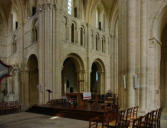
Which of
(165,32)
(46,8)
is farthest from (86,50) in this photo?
(165,32)

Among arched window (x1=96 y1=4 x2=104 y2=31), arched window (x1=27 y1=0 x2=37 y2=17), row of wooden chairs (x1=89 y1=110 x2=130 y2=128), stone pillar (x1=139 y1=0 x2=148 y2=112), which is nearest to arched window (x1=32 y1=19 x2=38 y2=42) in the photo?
arched window (x1=27 y1=0 x2=37 y2=17)

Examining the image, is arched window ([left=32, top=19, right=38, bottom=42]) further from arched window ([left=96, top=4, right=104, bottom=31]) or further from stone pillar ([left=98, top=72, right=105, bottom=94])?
stone pillar ([left=98, top=72, right=105, bottom=94])

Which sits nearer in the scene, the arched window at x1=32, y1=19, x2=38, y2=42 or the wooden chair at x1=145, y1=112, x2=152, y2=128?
the wooden chair at x1=145, y1=112, x2=152, y2=128

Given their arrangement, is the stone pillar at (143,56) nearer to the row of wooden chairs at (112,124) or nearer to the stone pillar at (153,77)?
the stone pillar at (153,77)

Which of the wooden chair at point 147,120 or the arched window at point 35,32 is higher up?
the arched window at point 35,32

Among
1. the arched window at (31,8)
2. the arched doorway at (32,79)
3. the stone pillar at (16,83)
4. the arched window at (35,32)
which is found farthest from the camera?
the stone pillar at (16,83)

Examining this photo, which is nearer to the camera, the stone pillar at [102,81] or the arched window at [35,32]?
the arched window at [35,32]

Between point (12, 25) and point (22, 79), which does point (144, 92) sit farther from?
point (12, 25)

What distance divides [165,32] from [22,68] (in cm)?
1791

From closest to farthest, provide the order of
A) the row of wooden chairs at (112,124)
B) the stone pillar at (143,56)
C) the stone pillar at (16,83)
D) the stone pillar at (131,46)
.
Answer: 1. the row of wooden chairs at (112,124)
2. the stone pillar at (143,56)
3. the stone pillar at (131,46)
4. the stone pillar at (16,83)

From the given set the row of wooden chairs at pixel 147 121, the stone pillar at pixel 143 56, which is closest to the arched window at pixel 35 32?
the stone pillar at pixel 143 56

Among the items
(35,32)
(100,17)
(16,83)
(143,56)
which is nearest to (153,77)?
(143,56)

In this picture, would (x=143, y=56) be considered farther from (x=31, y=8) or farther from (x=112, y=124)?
(x=31, y=8)

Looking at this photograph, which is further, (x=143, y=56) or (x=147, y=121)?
(x=143, y=56)
